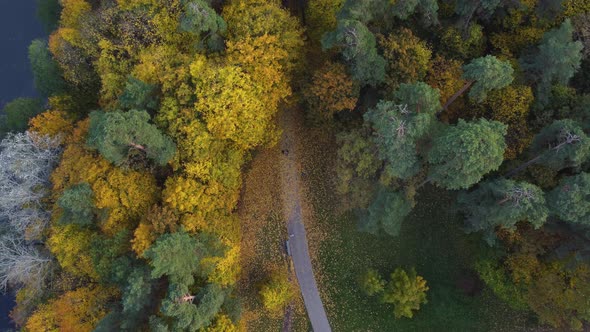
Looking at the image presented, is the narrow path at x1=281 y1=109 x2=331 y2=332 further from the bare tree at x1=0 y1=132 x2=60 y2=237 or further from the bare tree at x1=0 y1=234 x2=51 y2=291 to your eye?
the bare tree at x1=0 y1=234 x2=51 y2=291

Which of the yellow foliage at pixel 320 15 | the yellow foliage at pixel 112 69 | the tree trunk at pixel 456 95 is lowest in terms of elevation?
the tree trunk at pixel 456 95

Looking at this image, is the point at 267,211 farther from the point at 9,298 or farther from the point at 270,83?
the point at 9,298

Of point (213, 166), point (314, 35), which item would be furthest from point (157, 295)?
point (314, 35)

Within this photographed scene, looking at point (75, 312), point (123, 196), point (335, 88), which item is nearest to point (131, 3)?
point (123, 196)

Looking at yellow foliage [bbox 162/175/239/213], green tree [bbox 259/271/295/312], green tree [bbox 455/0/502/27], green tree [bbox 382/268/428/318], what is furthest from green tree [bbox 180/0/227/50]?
green tree [bbox 382/268/428/318]

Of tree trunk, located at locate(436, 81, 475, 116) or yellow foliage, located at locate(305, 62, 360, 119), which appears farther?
yellow foliage, located at locate(305, 62, 360, 119)

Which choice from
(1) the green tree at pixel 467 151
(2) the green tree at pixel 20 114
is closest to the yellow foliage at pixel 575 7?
(1) the green tree at pixel 467 151

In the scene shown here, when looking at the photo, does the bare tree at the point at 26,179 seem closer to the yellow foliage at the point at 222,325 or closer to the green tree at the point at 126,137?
the green tree at the point at 126,137

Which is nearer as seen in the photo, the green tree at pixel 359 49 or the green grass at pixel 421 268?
the green tree at pixel 359 49
